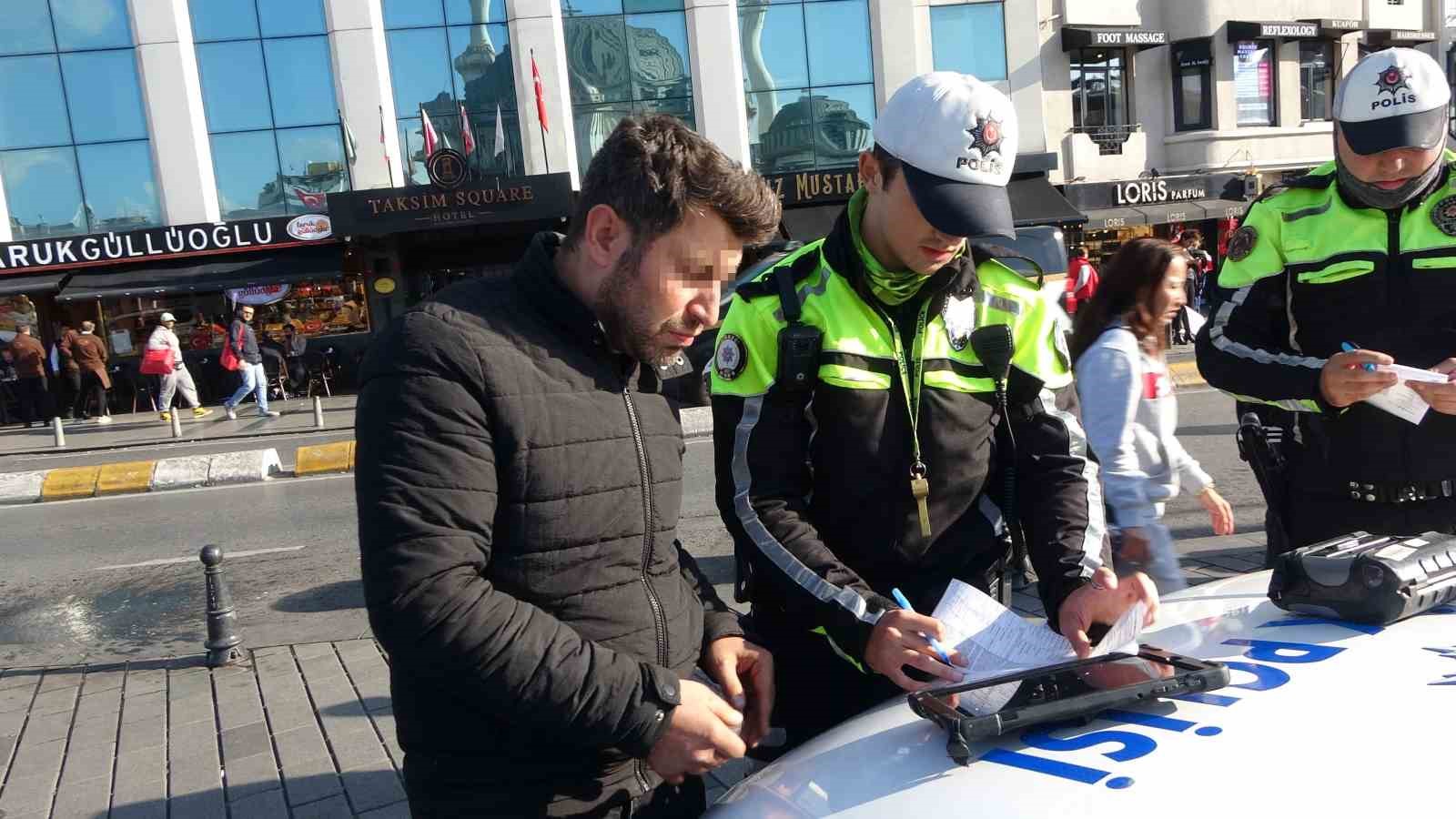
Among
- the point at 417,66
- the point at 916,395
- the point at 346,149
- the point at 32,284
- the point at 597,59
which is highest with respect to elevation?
the point at 417,66

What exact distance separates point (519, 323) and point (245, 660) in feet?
14.3

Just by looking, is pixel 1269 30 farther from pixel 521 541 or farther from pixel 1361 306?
pixel 521 541

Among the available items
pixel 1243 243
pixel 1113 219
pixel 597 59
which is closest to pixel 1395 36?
pixel 1113 219

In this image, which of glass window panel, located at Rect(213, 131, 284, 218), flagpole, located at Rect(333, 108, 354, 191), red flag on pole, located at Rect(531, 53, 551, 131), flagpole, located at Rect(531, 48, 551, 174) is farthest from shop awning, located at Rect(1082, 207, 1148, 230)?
glass window panel, located at Rect(213, 131, 284, 218)

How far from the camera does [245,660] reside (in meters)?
5.09

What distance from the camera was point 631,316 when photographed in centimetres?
154

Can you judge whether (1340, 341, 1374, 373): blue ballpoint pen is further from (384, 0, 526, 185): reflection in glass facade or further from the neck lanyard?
(384, 0, 526, 185): reflection in glass facade

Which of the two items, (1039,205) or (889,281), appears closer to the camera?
(889,281)

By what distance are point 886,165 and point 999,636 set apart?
893 millimetres

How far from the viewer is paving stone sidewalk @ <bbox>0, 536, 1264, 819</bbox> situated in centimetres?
361

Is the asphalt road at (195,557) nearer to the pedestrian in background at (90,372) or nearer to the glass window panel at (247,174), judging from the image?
the pedestrian in background at (90,372)

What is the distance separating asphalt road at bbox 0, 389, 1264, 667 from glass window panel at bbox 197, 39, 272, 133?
12726mm

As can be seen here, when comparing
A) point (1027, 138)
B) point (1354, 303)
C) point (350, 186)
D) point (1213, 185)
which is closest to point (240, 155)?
point (350, 186)

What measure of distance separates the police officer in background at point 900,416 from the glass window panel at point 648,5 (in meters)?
20.1
